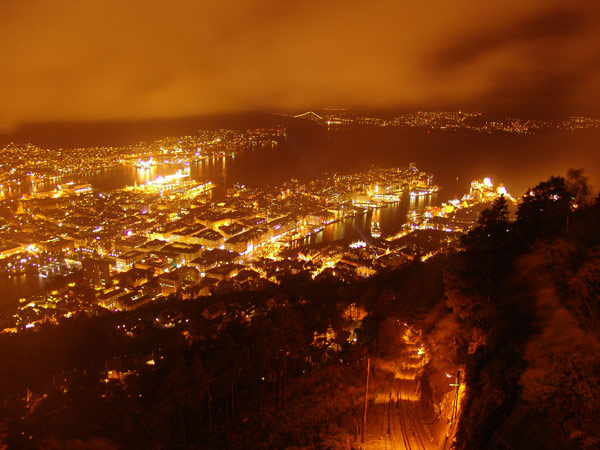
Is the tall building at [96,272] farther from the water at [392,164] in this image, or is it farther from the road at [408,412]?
the road at [408,412]

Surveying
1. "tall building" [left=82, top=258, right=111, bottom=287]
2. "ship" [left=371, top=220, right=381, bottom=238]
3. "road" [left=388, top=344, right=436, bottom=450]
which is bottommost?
"tall building" [left=82, top=258, right=111, bottom=287]

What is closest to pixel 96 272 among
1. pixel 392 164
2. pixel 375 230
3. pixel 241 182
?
pixel 375 230

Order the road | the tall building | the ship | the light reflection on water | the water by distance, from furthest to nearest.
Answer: the water
the ship
the light reflection on water
the tall building
the road

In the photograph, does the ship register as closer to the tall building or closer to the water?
the water

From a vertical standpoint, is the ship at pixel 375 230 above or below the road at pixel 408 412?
below

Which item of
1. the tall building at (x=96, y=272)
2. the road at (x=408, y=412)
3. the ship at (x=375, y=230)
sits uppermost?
the road at (x=408, y=412)

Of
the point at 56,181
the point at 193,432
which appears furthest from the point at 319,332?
the point at 56,181

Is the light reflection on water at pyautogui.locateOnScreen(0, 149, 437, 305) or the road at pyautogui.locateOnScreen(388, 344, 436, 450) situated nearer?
the road at pyautogui.locateOnScreen(388, 344, 436, 450)

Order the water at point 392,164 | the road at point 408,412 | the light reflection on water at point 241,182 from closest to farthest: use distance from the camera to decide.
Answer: the road at point 408,412, the light reflection on water at point 241,182, the water at point 392,164

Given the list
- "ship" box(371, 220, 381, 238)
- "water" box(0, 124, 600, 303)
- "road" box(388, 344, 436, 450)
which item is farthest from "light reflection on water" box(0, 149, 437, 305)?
"road" box(388, 344, 436, 450)

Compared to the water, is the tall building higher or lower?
lower

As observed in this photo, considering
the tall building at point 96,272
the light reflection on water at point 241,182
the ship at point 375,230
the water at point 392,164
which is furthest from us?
the water at point 392,164

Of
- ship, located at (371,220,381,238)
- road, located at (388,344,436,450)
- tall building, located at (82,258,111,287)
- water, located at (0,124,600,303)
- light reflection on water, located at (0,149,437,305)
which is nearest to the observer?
road, located at (388,344,436,450)

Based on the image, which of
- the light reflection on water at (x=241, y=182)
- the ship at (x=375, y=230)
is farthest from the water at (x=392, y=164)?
the ship at (x=375, y=230)
